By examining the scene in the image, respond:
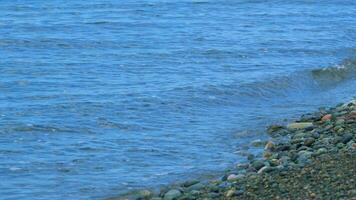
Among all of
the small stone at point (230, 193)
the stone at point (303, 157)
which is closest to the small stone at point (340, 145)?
the stone at point (303, 157)

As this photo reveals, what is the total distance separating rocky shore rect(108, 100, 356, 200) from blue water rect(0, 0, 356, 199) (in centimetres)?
58

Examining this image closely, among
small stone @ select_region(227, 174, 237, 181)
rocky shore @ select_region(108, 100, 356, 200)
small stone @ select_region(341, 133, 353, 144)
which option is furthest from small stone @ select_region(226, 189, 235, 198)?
small stone @ select_region(341, 133, 353, 144)

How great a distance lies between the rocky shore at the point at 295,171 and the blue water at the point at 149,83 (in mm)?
578

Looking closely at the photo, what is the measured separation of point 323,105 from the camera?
1672cm

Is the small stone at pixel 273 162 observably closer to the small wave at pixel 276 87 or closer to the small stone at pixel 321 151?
the small stone at pixel 321 151

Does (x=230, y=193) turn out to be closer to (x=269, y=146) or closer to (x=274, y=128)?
(x=269, y=146)

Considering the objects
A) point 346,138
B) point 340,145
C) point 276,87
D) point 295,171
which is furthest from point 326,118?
point 295,171

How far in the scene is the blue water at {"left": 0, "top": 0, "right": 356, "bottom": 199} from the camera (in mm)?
12750

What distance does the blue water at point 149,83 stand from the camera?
41.8ft

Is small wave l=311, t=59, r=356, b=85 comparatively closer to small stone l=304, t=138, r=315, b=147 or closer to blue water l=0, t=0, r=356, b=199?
blue water l=0, t=0, r=356, b=199

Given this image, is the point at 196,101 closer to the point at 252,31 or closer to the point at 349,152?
the point at 349,152

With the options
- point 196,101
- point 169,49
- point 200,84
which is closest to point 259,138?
point 196,101

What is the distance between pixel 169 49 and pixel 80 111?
576 cm

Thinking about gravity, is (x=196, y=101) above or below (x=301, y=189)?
below
